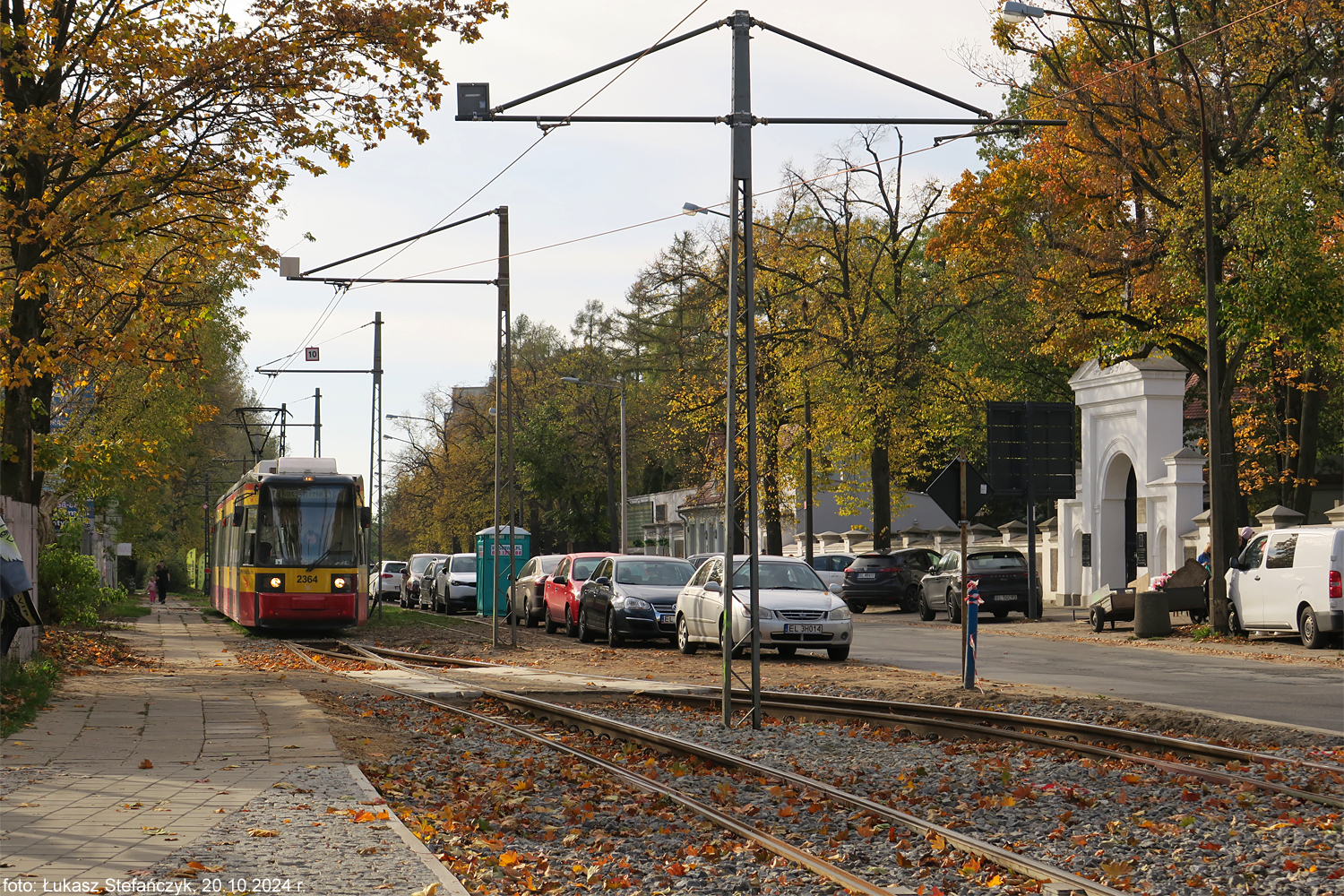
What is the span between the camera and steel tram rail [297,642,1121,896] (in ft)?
23.2

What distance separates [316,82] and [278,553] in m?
12.1

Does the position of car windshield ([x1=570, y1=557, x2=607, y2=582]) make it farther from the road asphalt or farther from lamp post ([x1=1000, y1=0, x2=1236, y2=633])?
lamp post ([x1=1000, y1=0, x2=1236, y2=633])

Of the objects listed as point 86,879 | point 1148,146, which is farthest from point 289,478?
point 86,879

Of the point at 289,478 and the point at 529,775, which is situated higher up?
the point at 289,478

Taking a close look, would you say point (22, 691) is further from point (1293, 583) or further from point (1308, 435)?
point (1308, 435)

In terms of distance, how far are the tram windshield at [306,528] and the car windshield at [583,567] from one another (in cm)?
441

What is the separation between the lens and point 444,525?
83.0m

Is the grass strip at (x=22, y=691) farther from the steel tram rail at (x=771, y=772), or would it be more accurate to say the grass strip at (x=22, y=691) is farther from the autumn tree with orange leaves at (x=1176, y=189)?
the autumn tree with orange leaves at (x=1176, y=189)

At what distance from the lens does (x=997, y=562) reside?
113 ft

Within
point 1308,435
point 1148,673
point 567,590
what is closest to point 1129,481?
point 1308,435

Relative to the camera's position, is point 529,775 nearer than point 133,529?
Yes

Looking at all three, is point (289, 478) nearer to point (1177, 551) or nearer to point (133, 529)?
point (1177, 551)

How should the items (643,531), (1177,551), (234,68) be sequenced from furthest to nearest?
(643,531), (1177,551), (234,68)

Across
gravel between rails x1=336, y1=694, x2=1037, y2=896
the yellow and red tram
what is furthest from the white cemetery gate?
gravel between rails x1=336, y1=694, x2=1037, y2=896
